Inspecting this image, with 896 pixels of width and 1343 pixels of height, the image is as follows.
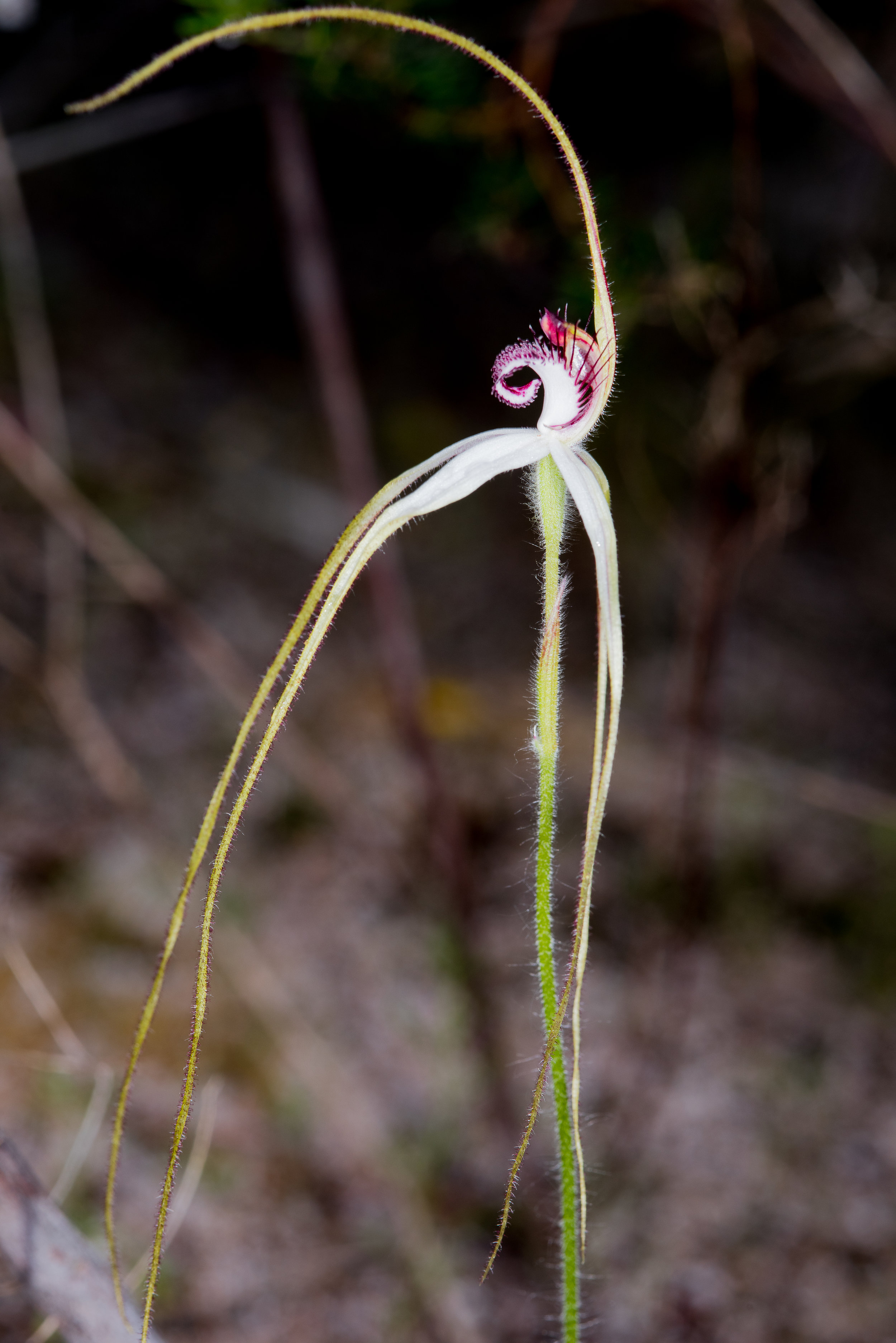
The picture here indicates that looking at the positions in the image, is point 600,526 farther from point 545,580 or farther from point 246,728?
point 246,728

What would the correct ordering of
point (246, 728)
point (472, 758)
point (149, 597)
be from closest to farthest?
point (246, 728), point (149, 597), point (472, 758)

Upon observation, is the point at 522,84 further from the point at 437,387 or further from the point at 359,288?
the point at 359,288

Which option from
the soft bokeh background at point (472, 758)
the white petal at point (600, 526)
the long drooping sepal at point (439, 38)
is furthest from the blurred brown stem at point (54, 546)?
the white petal at point (600, 526)

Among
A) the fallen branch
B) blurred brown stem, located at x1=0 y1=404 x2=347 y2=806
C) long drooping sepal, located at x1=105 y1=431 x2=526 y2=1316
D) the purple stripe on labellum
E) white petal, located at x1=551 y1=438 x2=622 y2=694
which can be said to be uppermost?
blurred brown stem, located at x1=0 y1=404 x2=347 y2=806

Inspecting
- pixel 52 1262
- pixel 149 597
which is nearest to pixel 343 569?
pixel 52 1262

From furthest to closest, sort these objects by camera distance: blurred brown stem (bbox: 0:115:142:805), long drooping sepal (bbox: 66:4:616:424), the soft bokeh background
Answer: blurred brown stem (bbox: 0:115:142:805) → the soft bokeh background → long drooping sepal (bbox: 66:4:616:424)

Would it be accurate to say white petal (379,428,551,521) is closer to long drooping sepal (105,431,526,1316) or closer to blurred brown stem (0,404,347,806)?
long drooping sepal (105,431,526,1316)

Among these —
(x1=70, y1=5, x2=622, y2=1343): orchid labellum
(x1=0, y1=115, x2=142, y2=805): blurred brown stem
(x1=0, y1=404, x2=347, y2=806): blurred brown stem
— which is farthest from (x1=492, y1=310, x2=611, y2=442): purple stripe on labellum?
(x1=0, y1=115, x2=142, y2=805): blurred brown stem
